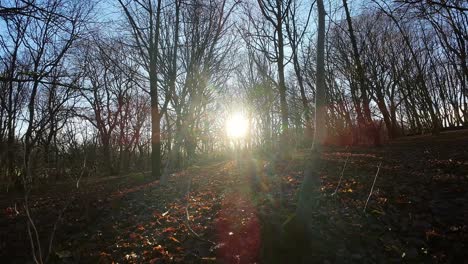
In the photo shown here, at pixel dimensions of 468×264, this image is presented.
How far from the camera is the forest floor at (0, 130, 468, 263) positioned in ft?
11.6

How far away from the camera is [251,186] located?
7207 mm

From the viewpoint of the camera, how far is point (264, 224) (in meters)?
4.38

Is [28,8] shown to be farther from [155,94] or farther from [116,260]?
[155,94]

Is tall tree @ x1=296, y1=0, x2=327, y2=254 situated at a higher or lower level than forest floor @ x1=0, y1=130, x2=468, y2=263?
higher

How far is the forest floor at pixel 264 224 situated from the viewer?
11.6 ft

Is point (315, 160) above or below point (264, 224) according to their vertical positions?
above

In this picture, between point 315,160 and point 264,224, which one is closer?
point 315,160

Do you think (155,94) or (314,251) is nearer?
(314,251)

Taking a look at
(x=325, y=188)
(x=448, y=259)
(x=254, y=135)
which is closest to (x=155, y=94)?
(x=325, y=188)

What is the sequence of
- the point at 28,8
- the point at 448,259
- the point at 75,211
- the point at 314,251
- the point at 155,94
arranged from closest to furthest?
1. the point at 448,259
2. the point at 314,251
3. the point at 28,8
4. the point at 75,211
5. the point at 155,94

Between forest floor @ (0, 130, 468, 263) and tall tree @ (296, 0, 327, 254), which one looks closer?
forest floor @ (0, 130, 468, 263)

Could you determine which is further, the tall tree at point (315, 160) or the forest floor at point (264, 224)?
the tall tree at point (315, 160)

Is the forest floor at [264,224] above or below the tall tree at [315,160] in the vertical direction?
below

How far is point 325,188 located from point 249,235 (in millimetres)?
2554
